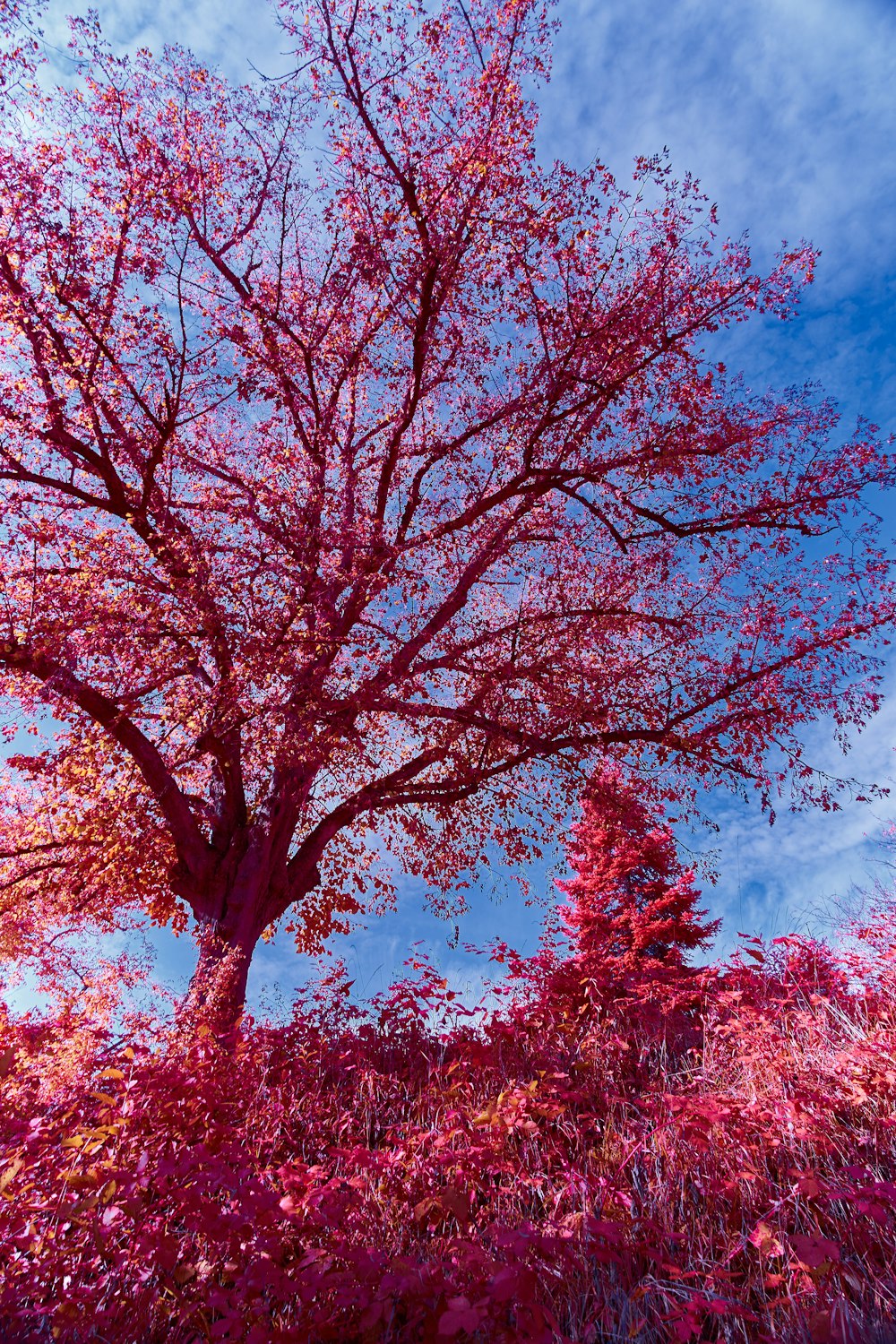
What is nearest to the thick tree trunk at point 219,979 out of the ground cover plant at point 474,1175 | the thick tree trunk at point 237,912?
the thick tree trunk at point 237,912

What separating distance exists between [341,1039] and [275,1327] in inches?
173

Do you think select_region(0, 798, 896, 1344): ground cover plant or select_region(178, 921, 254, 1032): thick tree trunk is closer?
select_region(0, 798, 896, 1344): ground cover plant

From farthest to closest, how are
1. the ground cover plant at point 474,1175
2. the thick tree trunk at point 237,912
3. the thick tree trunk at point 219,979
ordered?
the thick tree trunk at point 237,912 < the thick tree trunk at point 219,979 < the ground cover plant at point 474,1175

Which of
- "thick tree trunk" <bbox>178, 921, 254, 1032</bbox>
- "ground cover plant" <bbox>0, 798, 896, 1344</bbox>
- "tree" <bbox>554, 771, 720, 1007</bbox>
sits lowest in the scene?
"ground cover plant" <bbox>0, 798, 896, 1344</bbox>

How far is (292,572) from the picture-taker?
996cm

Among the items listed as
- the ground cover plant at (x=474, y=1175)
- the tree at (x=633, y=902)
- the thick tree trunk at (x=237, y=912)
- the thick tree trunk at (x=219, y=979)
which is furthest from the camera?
the tree at (x=633, y=902)

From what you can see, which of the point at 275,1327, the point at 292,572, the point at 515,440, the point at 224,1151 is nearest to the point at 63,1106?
the point at 224,1151

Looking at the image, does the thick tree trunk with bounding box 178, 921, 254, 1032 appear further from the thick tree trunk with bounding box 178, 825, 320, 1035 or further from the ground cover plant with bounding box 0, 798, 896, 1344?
the ground cover plant with bounding box 0, 798, 896, 1344

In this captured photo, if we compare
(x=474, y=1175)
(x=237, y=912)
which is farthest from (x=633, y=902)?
(x=474, y=1175)

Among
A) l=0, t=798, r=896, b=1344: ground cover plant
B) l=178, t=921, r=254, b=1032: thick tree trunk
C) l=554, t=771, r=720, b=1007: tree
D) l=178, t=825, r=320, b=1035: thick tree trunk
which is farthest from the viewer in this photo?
l=554, t=771, r=720, b=1007: tree

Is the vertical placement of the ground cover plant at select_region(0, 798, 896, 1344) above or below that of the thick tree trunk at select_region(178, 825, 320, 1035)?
below

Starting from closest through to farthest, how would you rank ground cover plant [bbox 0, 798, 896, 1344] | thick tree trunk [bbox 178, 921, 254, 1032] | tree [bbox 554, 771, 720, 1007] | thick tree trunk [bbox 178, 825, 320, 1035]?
ground cover plant [bbox 0, 798, 896, 1344], thick tree trunk [bbox 178, 921, 254, 1032], thick tree trunk [bbox 178, 825, 320, 1035], tree [bbox 554, 771, 720, 1007]

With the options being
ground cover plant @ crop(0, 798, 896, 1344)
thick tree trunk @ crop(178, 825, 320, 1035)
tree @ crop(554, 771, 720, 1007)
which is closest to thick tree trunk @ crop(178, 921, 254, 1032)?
thick tree trunk @ crop(178, 825, 320, 1035)

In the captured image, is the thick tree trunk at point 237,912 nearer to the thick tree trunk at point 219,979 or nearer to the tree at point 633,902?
the thick tree trunk at point 219,979
